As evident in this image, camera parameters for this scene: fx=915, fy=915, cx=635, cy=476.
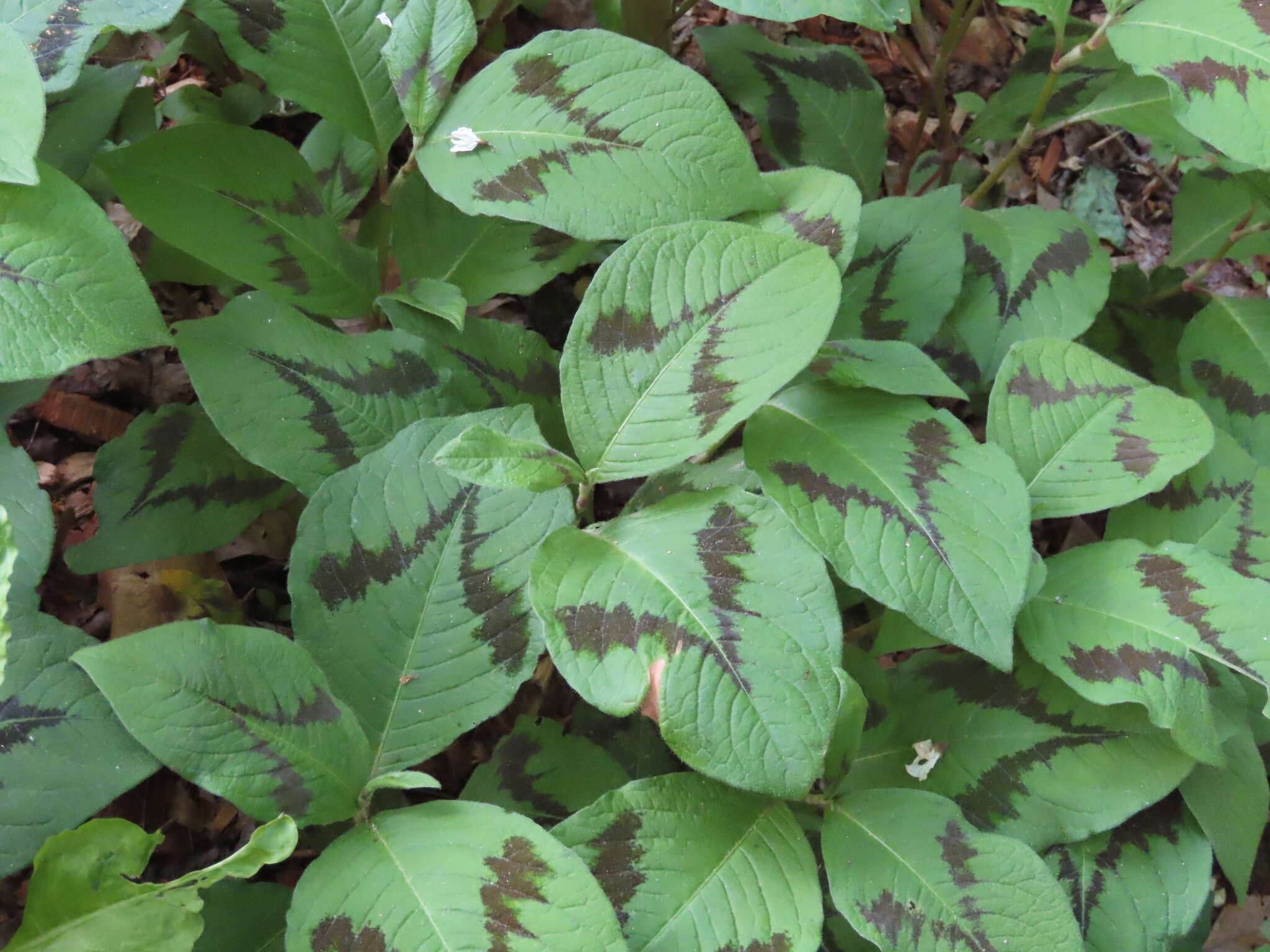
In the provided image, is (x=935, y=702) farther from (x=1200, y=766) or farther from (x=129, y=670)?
(x=129, y=670)

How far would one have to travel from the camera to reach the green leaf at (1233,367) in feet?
6.30

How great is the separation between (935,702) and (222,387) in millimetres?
1246

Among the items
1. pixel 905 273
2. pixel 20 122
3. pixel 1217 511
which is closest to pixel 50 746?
pixel 20 122

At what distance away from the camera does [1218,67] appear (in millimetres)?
1416

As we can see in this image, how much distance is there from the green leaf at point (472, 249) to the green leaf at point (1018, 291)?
2.50ft

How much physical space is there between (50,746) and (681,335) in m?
0.97

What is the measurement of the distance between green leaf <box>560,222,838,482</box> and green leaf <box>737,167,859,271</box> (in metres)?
0.17

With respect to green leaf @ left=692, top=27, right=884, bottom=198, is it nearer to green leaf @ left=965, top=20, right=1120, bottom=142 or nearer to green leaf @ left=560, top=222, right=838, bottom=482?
green leaf @ left=965, top=20, right=1120, bottom=142

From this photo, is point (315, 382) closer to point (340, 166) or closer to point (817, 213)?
point (340, 166)

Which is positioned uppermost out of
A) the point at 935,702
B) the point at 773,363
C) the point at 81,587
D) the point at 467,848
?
the point at 773,363

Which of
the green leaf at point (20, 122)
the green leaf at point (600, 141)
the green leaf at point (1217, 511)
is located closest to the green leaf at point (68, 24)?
the green leaf at point (20, 122)

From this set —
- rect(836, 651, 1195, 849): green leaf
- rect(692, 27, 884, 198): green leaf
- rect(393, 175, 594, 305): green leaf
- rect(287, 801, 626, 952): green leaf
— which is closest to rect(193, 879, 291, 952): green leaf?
rect(287, 801, 626, 952): green leaf

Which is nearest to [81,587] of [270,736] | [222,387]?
[222,387]

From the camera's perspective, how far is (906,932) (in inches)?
48.8
